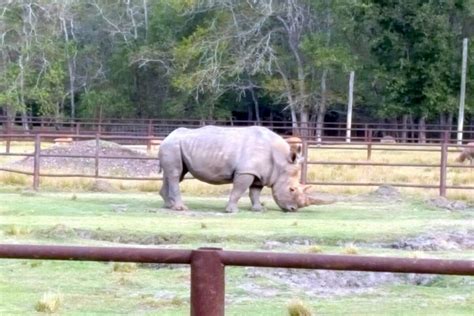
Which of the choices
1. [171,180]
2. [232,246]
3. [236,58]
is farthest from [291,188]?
[236,58]

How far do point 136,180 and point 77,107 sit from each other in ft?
107

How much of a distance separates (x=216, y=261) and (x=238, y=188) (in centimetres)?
1348

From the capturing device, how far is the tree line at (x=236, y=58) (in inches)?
1695

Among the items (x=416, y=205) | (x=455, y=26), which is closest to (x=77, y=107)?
(x=455, y=26)

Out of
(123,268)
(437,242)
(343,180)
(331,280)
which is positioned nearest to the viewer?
(331,280)

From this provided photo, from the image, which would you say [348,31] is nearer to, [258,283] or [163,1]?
[163,1]

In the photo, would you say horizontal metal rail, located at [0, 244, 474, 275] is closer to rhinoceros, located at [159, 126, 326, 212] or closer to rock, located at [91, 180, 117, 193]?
rhinoceros, located at [159, 126, 326, 212]

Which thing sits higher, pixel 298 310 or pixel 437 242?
pixel 298 310

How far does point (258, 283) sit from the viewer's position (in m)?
10.2

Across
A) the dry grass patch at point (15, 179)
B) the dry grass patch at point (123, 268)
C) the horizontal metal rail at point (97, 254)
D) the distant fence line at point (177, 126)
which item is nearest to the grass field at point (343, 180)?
the dry grass patch at point (15, 179)

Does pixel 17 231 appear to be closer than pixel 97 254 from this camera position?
No

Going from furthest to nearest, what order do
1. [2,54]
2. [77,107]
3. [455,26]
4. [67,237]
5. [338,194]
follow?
[77,107]
[2,54]
[455,26]
[338,194]
[67,237]

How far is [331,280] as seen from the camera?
10719 millimetres

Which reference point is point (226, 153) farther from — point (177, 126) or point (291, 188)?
point (177, 126)
